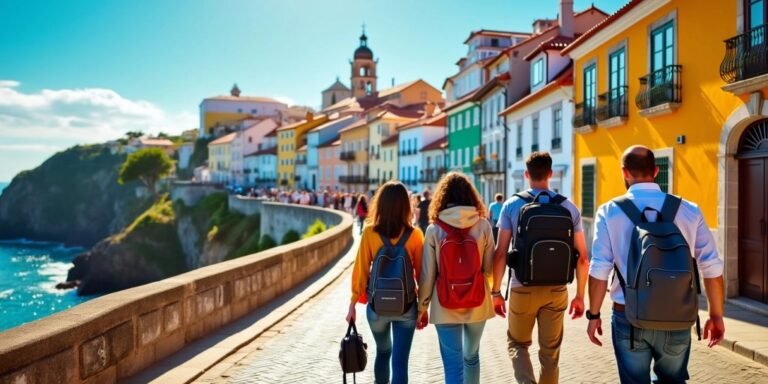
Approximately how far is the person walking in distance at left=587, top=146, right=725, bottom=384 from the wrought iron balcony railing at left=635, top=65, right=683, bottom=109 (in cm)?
1054

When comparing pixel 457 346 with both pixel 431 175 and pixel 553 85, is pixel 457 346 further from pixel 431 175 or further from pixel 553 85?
pixel 431 175

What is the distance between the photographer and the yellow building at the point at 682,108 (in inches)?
456

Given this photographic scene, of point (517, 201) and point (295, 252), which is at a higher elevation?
point (517, 201)

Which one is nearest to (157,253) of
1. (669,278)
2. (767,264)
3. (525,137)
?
(525,137)

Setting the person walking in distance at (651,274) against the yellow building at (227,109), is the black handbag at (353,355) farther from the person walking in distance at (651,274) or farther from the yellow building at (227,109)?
the yellow building at (227,109)

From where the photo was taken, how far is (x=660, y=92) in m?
14.5

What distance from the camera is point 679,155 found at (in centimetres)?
1413

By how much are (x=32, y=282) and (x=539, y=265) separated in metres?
74.8

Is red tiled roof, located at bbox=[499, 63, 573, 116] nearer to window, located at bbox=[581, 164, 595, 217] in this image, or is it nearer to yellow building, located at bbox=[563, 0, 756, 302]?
yellow building, located at bbox=[563, 0, 756, 302]

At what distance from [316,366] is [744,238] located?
325 inches

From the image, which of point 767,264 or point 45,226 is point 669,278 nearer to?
point 767,264

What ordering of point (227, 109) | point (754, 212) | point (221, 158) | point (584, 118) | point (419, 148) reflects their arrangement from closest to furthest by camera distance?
point (754, 212) < point (584, 118) < point (419, 148) < point (221, 158) < point (227, 109)

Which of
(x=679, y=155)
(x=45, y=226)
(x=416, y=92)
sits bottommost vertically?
(x=45, y=226)

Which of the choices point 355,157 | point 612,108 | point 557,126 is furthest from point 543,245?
point 355,157
